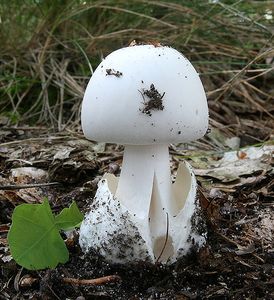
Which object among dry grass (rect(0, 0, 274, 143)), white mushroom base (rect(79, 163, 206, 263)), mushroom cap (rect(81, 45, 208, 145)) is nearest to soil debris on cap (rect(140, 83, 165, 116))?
mushroom cap (rect(81, 45, 208, 145))

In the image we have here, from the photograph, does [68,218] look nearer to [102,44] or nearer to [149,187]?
[149,187]

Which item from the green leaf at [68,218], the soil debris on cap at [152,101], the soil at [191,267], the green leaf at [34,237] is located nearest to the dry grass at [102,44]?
the soil at [191,267]

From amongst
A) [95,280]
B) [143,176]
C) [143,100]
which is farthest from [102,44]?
[95,280]

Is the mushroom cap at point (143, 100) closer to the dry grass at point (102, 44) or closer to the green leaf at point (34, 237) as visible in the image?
the green leaf at point (34, 237)

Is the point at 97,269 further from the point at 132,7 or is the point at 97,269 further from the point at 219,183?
the point at 132,7

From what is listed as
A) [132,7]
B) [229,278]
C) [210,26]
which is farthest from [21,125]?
[229,278]
